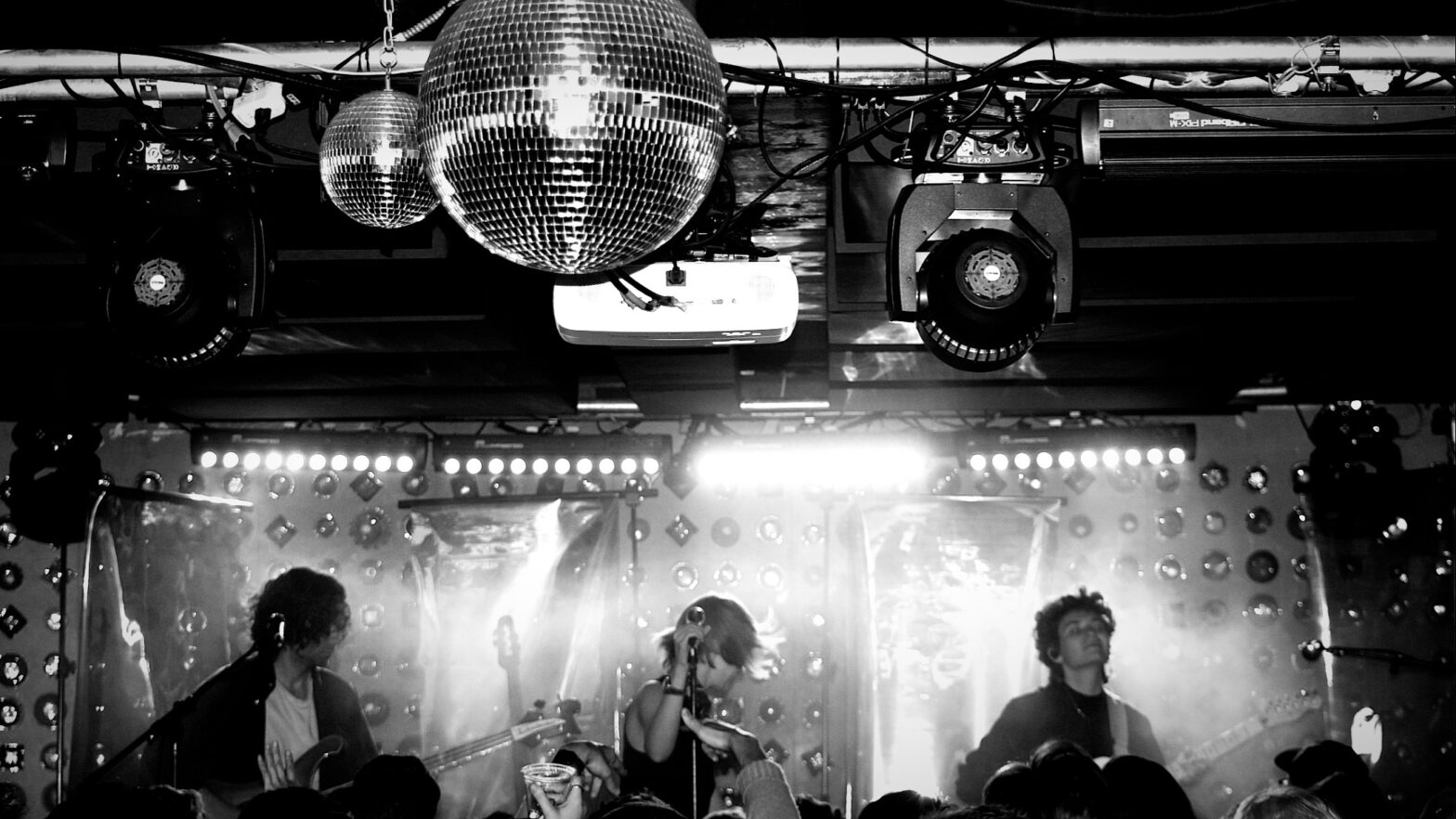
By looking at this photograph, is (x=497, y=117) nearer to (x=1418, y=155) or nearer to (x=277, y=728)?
(x=1418, y=155)

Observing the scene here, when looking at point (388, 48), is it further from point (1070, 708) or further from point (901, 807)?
point (1070, 708)

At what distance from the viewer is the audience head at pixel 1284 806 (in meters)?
2.63

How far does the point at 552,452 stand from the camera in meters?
6.66

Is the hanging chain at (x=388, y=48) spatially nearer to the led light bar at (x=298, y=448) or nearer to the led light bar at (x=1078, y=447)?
the led light bar at (x=298, y=448)

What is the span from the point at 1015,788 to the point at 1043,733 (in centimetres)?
357

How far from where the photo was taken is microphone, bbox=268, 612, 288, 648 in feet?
18.5

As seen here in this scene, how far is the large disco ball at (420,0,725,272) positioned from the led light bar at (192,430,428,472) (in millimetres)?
5418

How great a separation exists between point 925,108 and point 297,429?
473cm

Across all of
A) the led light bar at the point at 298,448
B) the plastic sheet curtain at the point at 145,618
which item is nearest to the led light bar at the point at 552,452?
the led light bar at the point at 298,448

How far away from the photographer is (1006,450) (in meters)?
6.57

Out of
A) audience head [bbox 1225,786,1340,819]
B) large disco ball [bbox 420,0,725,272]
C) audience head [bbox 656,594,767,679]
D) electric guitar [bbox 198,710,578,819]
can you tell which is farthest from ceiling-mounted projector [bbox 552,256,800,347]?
electric guitar [bbox 198,710,578,819]

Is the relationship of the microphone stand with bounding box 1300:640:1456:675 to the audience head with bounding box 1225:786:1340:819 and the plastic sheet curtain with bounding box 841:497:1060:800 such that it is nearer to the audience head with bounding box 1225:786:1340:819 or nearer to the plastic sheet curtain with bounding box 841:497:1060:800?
the plastic sheet curtain with bounding box 841:497:1060:800

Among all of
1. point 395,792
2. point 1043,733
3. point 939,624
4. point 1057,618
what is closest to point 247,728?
point 395,792

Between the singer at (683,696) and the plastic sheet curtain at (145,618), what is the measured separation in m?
2.22
